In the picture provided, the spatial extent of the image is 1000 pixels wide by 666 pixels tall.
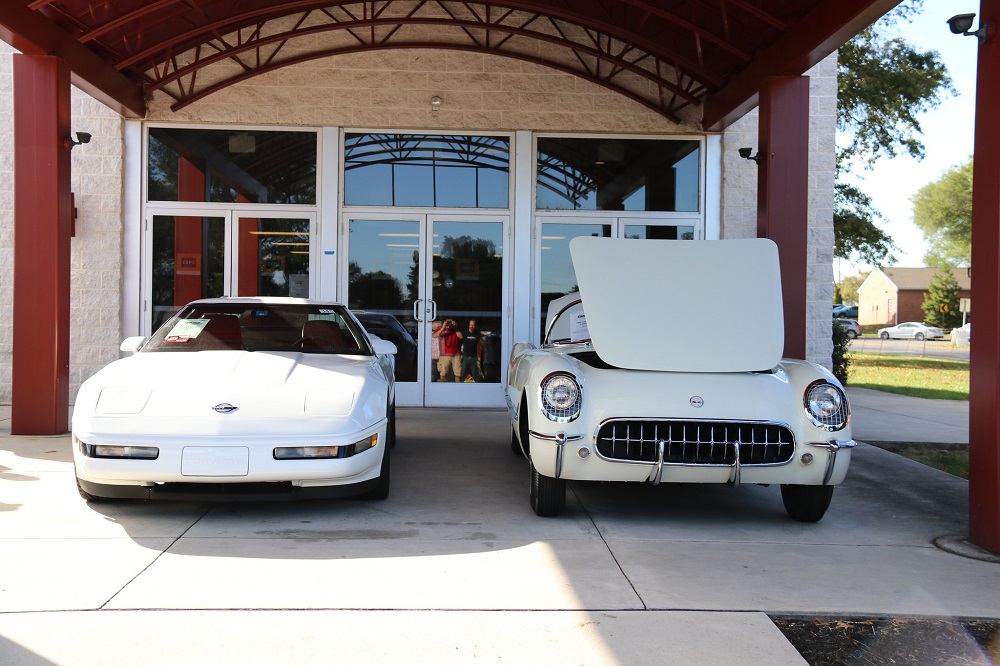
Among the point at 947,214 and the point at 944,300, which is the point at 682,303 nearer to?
the point at 944,300

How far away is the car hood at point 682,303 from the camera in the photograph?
5.04m

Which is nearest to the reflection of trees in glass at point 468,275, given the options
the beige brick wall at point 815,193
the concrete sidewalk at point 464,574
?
the beige brick wall at point 815,193

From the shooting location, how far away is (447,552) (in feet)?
14.0

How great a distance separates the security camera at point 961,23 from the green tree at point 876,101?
17556 mm

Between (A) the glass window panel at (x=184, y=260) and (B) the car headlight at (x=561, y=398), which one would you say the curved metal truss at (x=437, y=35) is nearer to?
(A) the glass window panel at (x=184, y=260)

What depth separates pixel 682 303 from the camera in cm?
531

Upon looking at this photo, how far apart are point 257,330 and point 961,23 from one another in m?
4.86

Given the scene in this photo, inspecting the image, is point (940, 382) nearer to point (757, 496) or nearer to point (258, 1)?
point (757, 496)

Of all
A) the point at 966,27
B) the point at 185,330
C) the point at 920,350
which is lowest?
the point at 920,350

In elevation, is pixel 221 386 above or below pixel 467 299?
below

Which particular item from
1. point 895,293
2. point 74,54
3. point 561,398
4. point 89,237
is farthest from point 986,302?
point 895,293


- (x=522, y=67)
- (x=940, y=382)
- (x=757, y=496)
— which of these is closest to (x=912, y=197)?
(x=940, y=382)

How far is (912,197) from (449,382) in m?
67.3

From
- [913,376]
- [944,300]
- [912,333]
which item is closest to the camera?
[913,376]
